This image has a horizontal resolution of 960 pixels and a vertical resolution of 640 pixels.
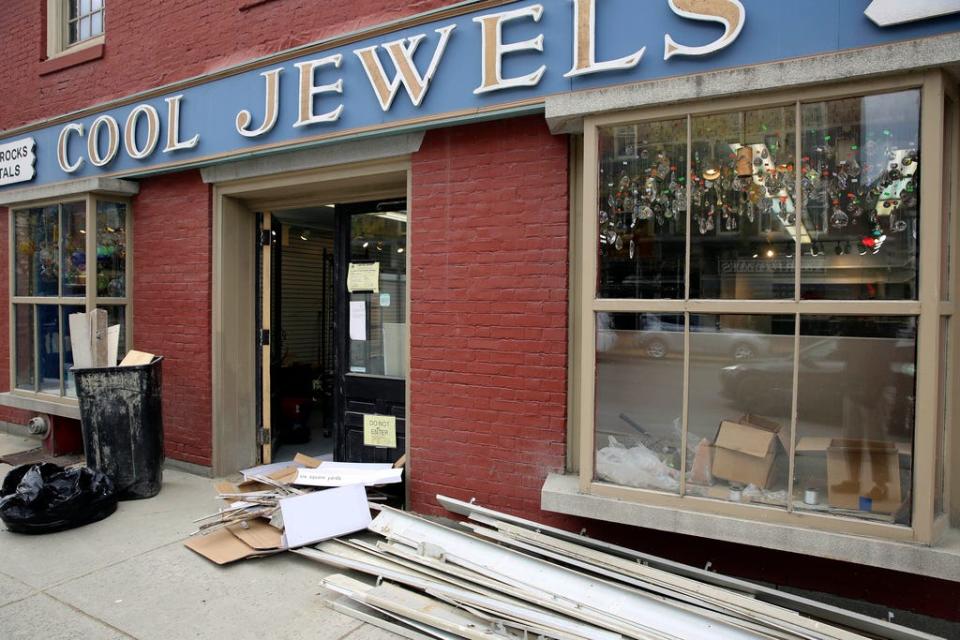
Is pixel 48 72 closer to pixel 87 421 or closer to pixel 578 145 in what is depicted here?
pixel 87 421

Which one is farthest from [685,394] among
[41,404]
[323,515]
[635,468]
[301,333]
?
[41,404]

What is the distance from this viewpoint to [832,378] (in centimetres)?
322

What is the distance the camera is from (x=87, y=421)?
5145mm

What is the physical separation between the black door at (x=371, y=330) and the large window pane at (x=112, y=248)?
2.64 metres

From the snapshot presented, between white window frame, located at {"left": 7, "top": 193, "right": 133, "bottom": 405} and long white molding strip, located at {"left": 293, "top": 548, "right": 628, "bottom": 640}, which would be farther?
white window frame, located at {"left": 7, "top": 193, "right": 133, "bottom": 405}

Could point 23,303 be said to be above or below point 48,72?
below

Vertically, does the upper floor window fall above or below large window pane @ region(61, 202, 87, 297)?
above

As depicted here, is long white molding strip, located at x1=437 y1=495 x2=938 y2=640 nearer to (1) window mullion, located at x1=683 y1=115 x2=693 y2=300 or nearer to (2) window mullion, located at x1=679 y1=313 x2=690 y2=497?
(2) window mullion, located at x1=679 y1=313 x2=690 y2=497

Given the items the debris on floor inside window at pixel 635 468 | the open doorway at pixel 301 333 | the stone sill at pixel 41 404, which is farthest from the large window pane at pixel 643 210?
the stone sill at pixel 41 404

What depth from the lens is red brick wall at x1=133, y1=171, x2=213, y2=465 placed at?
5.70 metres

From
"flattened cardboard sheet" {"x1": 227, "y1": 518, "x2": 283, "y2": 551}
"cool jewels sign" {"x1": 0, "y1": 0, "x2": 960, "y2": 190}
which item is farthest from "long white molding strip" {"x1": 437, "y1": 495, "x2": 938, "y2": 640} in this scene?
"cool jewels sign" {"x1": 0, "y1": 0, "x2": 960, "y2": 190}

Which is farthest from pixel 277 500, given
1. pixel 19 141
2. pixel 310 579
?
pixel 19 141

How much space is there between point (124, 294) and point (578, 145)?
5050 mm

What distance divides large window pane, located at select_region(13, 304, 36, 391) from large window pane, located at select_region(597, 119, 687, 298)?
6.83 m
